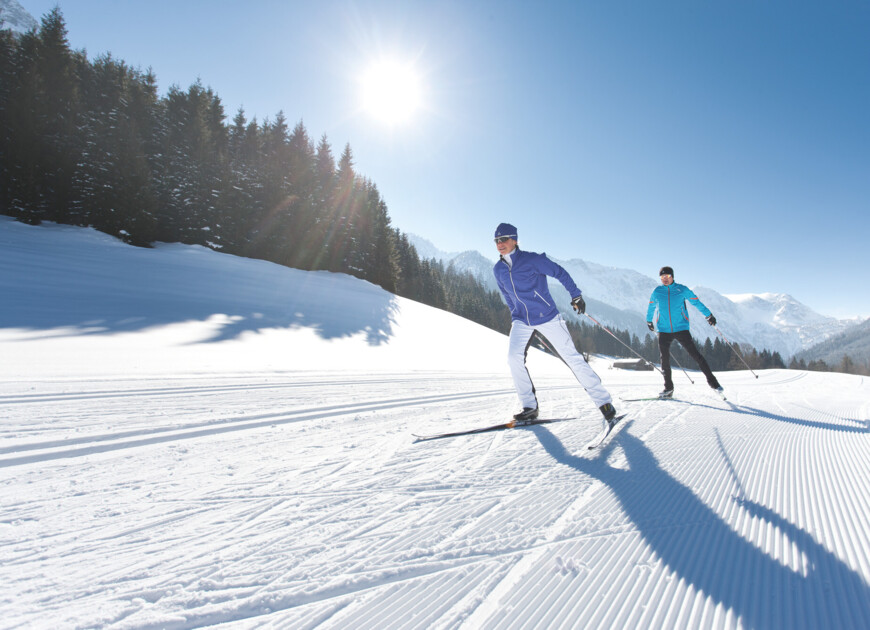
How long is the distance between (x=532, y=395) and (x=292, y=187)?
30.3m

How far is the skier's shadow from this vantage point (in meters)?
1.14

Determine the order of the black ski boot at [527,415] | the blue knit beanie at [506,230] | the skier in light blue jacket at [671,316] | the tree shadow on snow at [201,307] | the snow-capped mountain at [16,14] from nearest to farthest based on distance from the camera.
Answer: the black ski boot at [527,415] → the blue knit beanie at [506,230] → the skier in light blue jacket at [671,316] → the tree shadow on snow at [201,307] → the snow-capped mountain at [16,14]

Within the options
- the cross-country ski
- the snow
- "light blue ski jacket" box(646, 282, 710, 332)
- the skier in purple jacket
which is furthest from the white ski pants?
"light blue ski jacket" box(646, 282, 710, 332)

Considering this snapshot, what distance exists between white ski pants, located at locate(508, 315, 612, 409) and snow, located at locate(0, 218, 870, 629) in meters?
0.40

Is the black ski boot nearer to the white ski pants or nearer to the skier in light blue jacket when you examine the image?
the white ski pants

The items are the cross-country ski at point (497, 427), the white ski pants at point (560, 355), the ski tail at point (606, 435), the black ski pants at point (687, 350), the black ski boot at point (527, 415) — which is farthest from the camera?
the black ski pants at point (687, 350)

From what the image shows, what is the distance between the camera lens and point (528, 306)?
359 centimetres

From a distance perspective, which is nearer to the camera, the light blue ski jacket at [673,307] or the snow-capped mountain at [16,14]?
the light blue ski jacket at [673,307]

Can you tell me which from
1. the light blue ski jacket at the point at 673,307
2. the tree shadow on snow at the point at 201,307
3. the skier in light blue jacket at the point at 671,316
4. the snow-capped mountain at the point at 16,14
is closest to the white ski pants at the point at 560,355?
the skier in light blue jacket at the point at 671,316

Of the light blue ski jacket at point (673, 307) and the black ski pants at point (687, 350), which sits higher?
the light blue ski jacket at point (673, 307)

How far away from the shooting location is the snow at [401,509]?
1.15 meters

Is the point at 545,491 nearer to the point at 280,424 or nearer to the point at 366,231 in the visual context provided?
the point at 280,424

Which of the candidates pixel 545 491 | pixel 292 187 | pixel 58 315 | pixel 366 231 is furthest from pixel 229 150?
pixel 545 491

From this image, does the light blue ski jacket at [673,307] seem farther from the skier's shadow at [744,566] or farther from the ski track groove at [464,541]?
the skier's shadow at [744,566]
